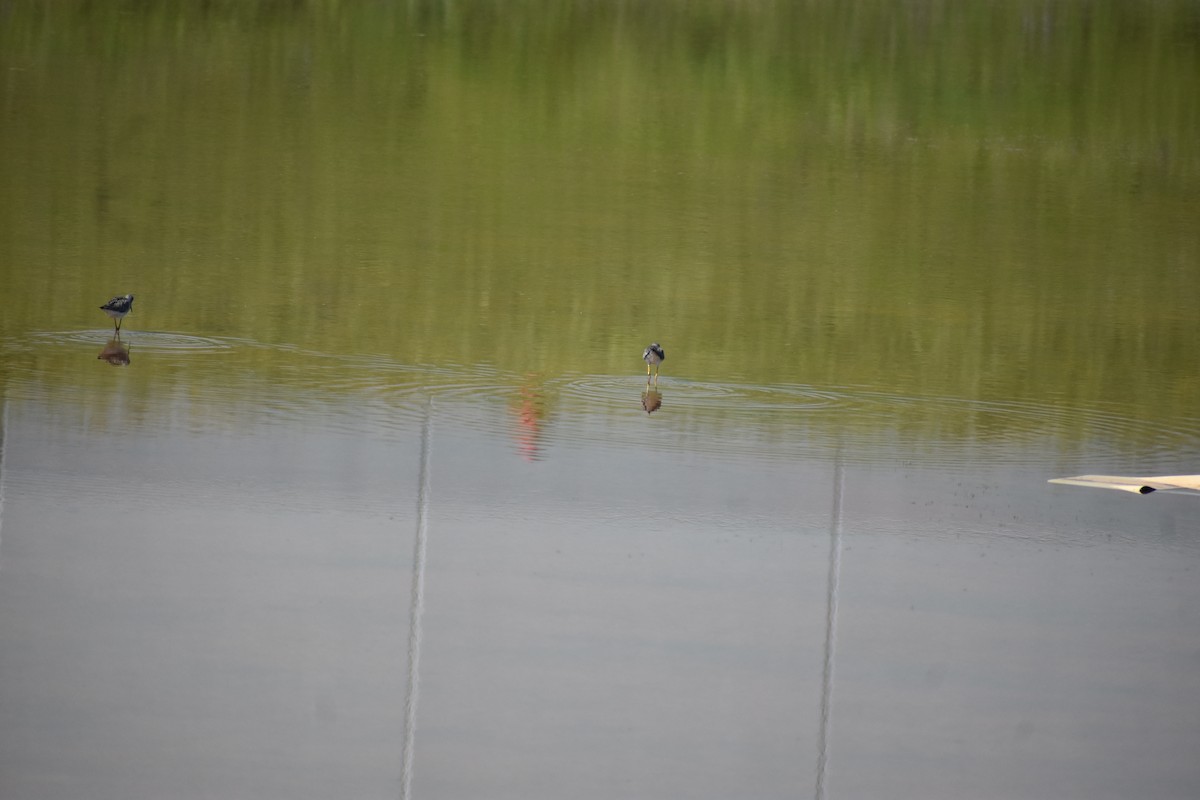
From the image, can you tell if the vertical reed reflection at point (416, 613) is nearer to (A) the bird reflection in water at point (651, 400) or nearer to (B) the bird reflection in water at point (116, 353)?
(A) the bird reflection in water at point (651, 400)

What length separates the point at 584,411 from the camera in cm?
1009

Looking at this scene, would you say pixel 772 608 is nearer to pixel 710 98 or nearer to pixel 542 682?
pixel 542 682

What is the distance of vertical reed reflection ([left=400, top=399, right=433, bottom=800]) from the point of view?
16.0 feet

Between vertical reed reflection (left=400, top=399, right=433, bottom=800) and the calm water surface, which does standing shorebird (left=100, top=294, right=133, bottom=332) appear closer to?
the calm water surface

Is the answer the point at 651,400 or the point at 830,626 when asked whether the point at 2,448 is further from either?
the point at 830,626

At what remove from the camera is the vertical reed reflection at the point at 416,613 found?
4883mm

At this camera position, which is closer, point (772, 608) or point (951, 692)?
point (951, 692)

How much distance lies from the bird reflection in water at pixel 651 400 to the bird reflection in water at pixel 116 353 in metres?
3.18

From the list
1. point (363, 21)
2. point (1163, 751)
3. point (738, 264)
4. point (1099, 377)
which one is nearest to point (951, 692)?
point (1163, 751)

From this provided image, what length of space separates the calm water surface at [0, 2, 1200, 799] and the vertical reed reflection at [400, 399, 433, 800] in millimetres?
23

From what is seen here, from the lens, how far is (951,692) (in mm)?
5664

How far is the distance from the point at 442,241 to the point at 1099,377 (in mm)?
6590

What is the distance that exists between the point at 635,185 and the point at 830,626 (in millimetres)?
13197

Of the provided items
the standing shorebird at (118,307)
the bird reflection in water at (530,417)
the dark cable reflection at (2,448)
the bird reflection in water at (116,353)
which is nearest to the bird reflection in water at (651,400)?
the bird reflection in water at (530,417)
